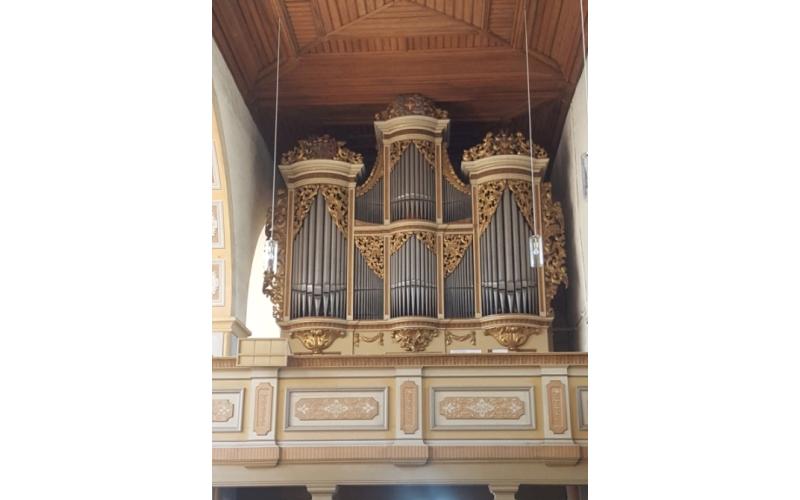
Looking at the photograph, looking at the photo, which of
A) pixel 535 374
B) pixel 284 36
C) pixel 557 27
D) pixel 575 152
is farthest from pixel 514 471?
pixel 284 36

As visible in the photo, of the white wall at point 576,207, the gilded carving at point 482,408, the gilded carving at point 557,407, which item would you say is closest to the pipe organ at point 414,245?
the white wall at point 576,207

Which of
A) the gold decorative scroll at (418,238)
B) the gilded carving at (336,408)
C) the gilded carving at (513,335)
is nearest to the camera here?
the gilded carving at (336,408)

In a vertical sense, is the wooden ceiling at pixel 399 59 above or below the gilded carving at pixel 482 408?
above

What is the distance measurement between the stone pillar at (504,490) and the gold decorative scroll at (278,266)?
11.4 ft

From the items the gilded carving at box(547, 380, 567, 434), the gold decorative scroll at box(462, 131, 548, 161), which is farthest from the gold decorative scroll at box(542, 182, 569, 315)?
the gilded carving at box(547, 380, 567, 434)

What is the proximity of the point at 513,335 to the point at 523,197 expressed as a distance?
1750 millimetres

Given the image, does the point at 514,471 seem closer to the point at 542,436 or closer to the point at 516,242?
the point at 542,436

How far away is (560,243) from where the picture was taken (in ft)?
30.8

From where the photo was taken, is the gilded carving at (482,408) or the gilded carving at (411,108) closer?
the gilded carving at (482,408)

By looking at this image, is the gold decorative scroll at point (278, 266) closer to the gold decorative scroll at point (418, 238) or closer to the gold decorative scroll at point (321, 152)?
the gold decorative scroll at point (321, 152)

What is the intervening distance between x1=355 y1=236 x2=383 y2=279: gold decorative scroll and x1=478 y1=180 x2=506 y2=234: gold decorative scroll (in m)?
1.23

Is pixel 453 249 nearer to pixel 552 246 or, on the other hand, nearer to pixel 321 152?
pixel 552 246

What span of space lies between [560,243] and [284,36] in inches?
158

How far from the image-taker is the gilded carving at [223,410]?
718cm
